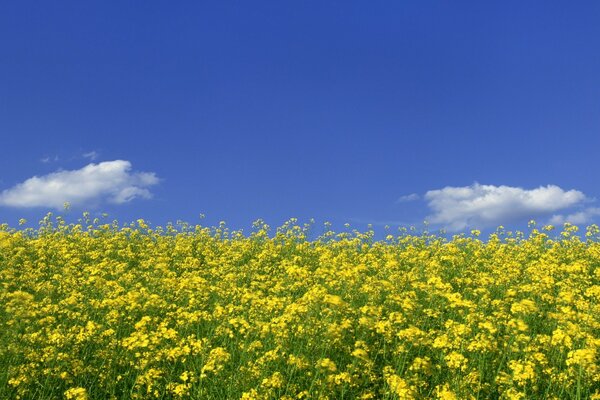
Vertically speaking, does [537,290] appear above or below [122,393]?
above

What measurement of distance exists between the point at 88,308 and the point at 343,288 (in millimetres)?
4833

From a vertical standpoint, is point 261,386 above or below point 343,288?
below

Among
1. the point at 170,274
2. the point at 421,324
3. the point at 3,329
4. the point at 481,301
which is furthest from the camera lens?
the point at 170,274

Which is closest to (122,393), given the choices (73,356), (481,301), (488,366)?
(73,356)

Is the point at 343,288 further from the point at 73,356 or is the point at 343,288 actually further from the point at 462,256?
the point at 462,256

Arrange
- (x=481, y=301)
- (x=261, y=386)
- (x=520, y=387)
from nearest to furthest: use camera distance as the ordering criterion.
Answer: (x=261, y=386) → (x=520, y=387) → (x=481, y=301)

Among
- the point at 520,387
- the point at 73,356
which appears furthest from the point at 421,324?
the point at 73,356

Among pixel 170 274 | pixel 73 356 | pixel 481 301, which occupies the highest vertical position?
pixel 170 274

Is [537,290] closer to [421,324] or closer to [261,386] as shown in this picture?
[421,324]

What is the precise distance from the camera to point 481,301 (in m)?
11.1

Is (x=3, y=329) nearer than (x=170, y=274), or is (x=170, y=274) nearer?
(x=3, y=329)

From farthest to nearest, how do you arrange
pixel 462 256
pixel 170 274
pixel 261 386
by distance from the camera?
pixel 462 256 < pixel 170 274 < pixel 261 386

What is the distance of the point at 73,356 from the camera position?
27.6 feet

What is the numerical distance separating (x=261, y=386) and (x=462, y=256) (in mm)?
11180
